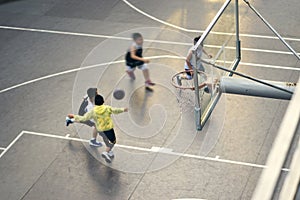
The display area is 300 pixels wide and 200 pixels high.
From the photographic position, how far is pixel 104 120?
10.9 m

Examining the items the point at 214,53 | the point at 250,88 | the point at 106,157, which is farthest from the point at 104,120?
the point at 250,88

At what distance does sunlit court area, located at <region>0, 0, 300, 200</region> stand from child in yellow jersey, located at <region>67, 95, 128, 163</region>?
2 cm

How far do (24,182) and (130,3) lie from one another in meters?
8.01

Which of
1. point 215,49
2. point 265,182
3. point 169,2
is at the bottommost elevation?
point 265,182

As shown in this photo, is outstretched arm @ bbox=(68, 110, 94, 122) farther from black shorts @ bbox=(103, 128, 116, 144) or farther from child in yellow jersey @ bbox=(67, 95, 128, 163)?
black shorts @ bbox=(103, 128, 116, 144)

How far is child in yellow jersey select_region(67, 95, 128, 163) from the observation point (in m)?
10.7

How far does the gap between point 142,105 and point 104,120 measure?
1.09 m

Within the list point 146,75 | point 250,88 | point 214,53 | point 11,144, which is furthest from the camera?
point 11,144

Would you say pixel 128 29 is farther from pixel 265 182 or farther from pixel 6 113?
pixel 265 182

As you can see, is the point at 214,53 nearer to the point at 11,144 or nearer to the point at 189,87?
the point at 189,87

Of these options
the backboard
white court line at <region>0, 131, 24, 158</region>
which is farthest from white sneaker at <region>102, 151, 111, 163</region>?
the backboard

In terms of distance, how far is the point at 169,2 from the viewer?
683 inches

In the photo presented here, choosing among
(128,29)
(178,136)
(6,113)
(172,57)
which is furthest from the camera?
(128,29)

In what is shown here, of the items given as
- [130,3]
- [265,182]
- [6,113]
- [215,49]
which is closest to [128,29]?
[130,3]
